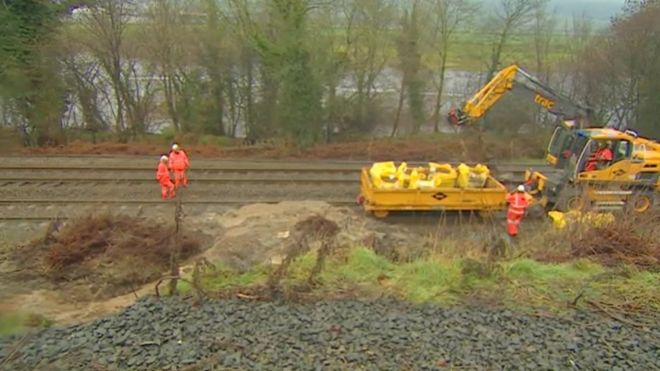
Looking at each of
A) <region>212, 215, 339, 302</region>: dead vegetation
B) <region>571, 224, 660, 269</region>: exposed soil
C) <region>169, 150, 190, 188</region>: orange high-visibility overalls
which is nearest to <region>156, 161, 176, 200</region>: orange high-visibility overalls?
<region>169, 150, 190, 188</region>: orange high-visibility overalls

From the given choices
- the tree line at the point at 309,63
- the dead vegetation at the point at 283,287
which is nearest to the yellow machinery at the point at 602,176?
the dead vegetation at the point at 283,287

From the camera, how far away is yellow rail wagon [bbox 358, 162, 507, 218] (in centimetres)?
1213

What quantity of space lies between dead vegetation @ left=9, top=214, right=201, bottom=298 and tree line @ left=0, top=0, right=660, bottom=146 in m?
12.6

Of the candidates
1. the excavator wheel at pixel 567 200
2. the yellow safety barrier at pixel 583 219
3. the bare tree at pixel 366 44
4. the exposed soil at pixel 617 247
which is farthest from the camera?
the bare tree at pixel 366 44

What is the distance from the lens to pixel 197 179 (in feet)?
50.7

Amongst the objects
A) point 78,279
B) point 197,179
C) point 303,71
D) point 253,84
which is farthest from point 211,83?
point 78,279

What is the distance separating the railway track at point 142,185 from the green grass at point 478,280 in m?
6.61

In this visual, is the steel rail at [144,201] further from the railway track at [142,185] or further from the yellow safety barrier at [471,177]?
the yellow safety barrier at [471,177]

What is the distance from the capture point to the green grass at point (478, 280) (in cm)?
599

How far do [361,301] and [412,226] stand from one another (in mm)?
6705

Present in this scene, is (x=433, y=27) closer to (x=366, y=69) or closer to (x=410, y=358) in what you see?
(x=366, y=69)

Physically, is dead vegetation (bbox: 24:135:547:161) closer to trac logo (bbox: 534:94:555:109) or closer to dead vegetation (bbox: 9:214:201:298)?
trac logo (bbox: 534:94:555:109)

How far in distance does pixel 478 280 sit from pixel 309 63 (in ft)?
53.8

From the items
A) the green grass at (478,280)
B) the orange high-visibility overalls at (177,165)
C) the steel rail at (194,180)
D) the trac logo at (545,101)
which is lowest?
the green grass at (478,280)
